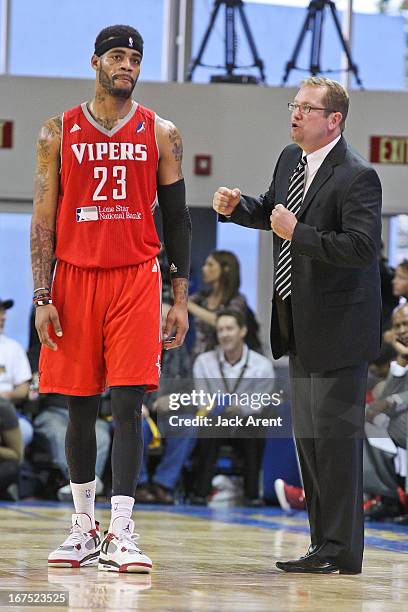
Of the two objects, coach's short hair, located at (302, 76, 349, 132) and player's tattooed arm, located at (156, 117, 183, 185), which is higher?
coach's short hair, located at (302, 76, 349, 132)

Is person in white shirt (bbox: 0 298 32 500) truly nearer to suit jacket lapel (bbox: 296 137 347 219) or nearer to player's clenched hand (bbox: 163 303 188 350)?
player's clenched hand (bbox: 163 303 188 350)

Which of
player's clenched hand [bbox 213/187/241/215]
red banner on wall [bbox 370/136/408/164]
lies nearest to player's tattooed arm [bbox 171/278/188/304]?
player's clenched hand [bbox 213/187/241/215]

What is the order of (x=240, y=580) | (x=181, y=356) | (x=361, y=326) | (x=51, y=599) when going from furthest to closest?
(x=181, y=356), (x=361, y=326), (x=240, y=580), (x=51, y=599)

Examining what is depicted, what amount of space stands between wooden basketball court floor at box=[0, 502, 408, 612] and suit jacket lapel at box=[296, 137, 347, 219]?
1100mm

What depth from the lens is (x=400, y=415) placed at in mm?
6176

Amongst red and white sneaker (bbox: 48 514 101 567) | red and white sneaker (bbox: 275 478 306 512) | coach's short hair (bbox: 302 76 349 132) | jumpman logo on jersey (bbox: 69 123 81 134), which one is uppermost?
coach's short hair (bbox: 302 76 349 132)

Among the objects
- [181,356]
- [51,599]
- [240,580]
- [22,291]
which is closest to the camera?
[51,599]

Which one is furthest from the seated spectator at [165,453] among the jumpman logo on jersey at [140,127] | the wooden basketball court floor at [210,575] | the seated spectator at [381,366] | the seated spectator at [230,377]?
the jumpman logo on jersey at [140,127]

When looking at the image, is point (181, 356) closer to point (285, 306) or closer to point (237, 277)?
point (237, 277)

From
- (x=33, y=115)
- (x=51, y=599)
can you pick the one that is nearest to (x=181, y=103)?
(x=33, y=115)

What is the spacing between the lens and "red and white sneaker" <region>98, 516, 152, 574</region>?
10.6 ft

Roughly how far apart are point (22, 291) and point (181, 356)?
2085mm

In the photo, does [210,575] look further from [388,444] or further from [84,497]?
[388,444]

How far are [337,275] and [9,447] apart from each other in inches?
156
